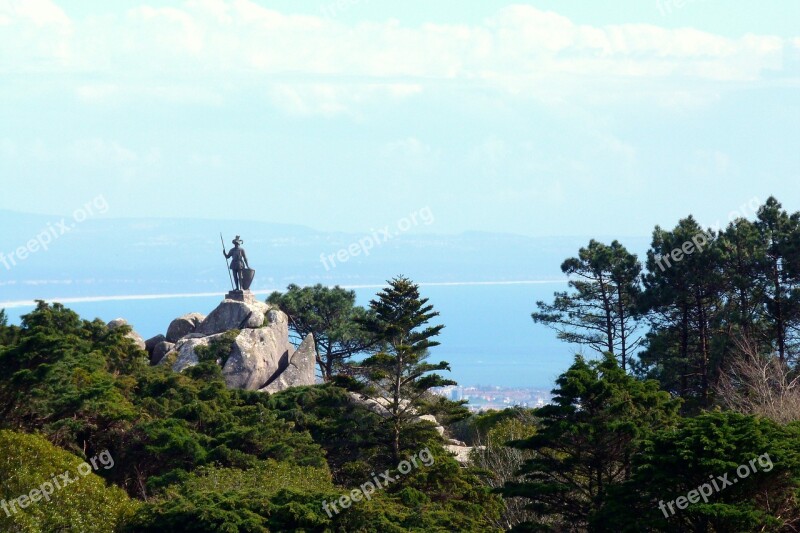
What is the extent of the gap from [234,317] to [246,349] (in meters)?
1.89

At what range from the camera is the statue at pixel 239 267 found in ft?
145

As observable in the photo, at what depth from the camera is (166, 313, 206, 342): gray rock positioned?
151ft

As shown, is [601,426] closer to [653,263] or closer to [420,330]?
[420,330]

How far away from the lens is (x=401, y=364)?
3256cm

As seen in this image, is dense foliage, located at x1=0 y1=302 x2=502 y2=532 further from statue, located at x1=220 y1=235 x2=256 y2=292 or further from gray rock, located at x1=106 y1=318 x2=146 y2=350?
statue, located at x1=220 y1=235 x2=256 y2=292

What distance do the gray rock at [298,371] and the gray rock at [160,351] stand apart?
13.3ft

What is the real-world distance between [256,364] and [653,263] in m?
13.7

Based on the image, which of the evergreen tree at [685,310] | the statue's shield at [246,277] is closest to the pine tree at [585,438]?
the evergreen tree at [685,310]

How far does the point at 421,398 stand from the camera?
3356 cm

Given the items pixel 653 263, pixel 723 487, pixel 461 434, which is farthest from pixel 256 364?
pixel 723 487

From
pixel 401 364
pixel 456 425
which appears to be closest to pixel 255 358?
pixel 456 425

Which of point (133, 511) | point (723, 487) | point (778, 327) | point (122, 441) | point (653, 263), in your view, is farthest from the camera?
point (653, 263)

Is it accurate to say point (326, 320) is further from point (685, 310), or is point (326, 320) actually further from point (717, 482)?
point (717, 482)

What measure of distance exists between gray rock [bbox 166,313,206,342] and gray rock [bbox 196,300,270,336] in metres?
1.28
